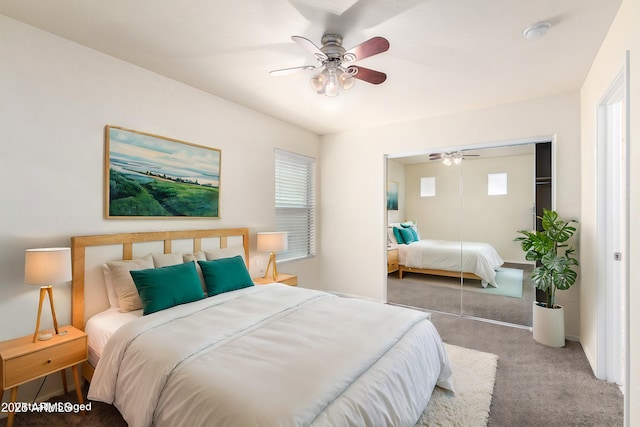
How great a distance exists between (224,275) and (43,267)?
51.8 inches

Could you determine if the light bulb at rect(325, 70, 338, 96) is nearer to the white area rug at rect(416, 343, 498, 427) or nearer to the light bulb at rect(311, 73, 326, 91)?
the light bulb at rect(311, 73, 326, 91)

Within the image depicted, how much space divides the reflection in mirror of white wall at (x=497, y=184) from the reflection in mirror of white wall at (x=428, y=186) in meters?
0.69

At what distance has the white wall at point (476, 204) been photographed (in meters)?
3.69

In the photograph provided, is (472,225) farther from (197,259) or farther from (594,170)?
(197,259)

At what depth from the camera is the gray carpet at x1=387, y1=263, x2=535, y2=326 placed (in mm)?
3691

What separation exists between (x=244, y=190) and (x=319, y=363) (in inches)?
106

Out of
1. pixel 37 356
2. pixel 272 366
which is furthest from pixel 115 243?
pixel 272 366

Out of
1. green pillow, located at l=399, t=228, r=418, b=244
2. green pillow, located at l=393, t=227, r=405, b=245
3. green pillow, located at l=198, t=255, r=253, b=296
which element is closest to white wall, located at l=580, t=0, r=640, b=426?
green pillow, located at l=399, t=228, r=418, b=244

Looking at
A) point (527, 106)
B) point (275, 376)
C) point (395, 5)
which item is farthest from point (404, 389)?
point (527, 106)

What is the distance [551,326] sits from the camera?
3129 millimetres

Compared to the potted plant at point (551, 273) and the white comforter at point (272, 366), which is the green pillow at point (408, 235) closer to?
the potted plant at point (551, 273)

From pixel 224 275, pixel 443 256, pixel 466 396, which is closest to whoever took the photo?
pixel 466 396

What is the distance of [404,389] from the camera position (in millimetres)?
1754

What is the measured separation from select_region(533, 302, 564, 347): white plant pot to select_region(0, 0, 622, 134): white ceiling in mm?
2319
